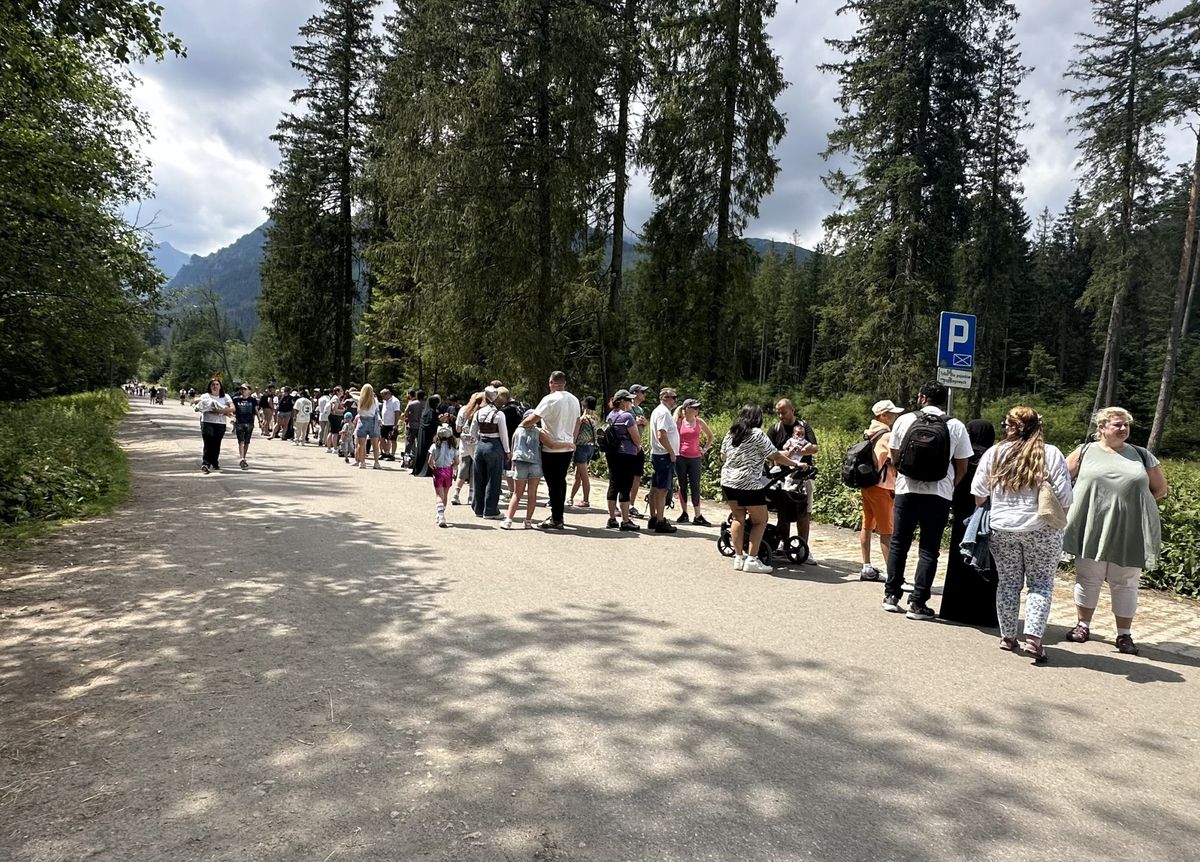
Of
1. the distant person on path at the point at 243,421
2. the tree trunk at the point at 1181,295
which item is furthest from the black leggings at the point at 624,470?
the tree trunk at the point at 1181,295

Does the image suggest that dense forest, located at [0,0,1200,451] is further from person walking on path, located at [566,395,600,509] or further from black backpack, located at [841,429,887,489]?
black backpack, located at [841,429,887,489]

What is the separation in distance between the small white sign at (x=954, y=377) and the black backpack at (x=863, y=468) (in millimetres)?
1924

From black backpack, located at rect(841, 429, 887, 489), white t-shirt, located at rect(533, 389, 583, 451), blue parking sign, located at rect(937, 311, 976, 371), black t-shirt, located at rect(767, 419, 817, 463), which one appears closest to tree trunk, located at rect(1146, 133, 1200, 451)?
blue parking sign, located at rect(937, 311, 976, 371)

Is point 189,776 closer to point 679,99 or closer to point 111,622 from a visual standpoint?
point 111,622

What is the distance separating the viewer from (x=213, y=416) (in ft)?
44.4

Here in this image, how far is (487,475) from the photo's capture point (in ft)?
32.7

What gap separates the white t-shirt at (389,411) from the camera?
17097 millimetres

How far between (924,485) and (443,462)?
619cm

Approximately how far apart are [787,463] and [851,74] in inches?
913

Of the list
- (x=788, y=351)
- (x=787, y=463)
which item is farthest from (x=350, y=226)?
(x=788, y=351)

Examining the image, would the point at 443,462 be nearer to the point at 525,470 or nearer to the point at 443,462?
the point at 443,462

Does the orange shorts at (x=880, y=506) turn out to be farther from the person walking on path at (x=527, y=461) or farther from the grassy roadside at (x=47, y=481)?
the grassy roadside at (x=47, y=481)

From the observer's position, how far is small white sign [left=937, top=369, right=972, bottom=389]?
829 centimetres

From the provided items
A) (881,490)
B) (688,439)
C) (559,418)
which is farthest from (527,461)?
(881,490)
